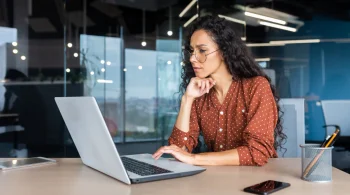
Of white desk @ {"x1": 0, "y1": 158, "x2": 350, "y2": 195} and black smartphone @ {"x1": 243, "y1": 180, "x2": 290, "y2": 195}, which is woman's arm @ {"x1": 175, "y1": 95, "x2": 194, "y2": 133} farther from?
black smartphone @ {"x1": 243, "y1": 180, "x2": 290, "y2": 195}

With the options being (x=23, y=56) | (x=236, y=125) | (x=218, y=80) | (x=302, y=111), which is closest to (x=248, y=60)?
(x=218, y=80)

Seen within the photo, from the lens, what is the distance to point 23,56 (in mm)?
5047

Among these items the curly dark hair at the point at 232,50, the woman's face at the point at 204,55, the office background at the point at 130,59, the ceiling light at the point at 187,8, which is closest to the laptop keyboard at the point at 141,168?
the woman's face at the point at 204,55

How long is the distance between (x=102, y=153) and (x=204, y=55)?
730mm

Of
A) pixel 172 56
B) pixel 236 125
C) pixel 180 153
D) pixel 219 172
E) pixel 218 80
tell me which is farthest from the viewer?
pixel 172 56

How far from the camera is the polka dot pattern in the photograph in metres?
1.38

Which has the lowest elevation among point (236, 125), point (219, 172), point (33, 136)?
point (33, 136)

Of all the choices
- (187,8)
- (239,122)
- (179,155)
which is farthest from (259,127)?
(187,8)

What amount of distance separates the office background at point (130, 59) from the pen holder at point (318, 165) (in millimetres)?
3800

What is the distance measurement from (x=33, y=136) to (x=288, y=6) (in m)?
3.78

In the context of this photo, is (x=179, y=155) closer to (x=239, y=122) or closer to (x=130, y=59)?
(x=239, y=122)

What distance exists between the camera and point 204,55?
5.37 ft

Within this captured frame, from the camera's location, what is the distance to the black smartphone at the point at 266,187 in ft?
3.11

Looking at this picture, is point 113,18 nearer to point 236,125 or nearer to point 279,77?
point 279,77
